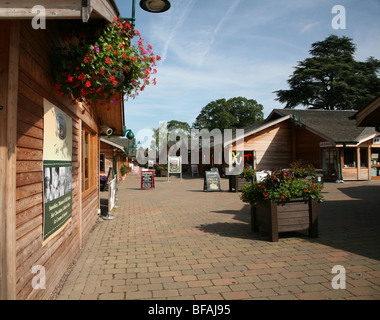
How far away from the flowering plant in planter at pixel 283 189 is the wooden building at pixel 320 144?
38.1 feet

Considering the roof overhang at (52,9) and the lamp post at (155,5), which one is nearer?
the roof overhang at (52,9)

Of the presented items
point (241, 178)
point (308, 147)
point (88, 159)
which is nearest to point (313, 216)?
point (88, 159)

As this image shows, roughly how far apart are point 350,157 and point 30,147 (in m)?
21.3

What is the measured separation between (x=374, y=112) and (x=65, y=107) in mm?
7578

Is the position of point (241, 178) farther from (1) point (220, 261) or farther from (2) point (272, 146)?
(2) point (272, 146)

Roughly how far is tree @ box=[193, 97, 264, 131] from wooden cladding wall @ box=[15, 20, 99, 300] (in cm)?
6113

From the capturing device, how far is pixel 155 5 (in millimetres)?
4523

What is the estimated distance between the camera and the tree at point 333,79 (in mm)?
40094

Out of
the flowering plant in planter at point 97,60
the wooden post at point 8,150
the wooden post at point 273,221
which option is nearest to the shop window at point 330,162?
the wooden post at point 273,221

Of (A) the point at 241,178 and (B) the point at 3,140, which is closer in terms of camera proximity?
(B) the point at 3,140

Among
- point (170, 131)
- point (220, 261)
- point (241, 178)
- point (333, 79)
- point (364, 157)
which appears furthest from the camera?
point (170, 131)

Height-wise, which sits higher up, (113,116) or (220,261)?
(113,116)

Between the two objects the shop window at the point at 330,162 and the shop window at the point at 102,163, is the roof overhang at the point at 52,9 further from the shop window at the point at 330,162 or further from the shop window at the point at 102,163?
the shop window at the point at 102,163
